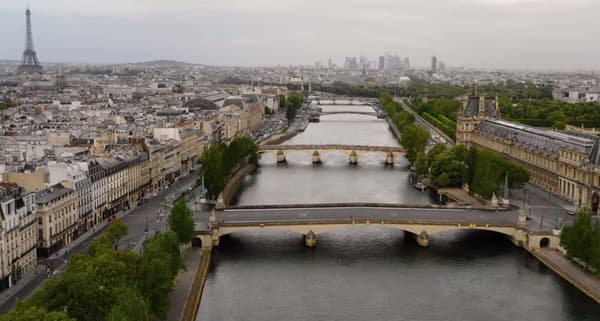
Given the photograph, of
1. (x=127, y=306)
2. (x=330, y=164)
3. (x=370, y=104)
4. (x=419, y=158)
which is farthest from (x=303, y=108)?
(x=127, y=306)

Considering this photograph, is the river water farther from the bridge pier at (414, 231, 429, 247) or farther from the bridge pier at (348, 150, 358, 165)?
the bridge pier at (348, 150, 358, 165)

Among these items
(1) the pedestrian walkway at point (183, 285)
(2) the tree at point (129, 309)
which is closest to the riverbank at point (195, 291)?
(1) the pedestrian walkway at point (183, 285)

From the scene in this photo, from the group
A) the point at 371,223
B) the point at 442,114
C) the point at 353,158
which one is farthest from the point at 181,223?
the point at 442,114

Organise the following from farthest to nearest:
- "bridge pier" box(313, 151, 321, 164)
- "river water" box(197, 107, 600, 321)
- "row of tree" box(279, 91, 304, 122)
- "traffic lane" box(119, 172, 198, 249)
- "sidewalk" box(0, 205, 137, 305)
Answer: "row of tree" box(279, 91, 304, 122)
"bridge pier" box(313, 151, 321, 164)
"traffic lane" box(119, 172, 198, 249)
"river water" box(197, 107, 600, 321)
"sidewalk" box(0, 205, 137, 305)

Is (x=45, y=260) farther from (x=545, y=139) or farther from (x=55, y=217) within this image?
(x=545, y=139)

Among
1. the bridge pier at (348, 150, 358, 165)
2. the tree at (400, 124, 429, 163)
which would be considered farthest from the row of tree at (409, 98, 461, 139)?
the bridge pier at (348, 150, 358, 165)
